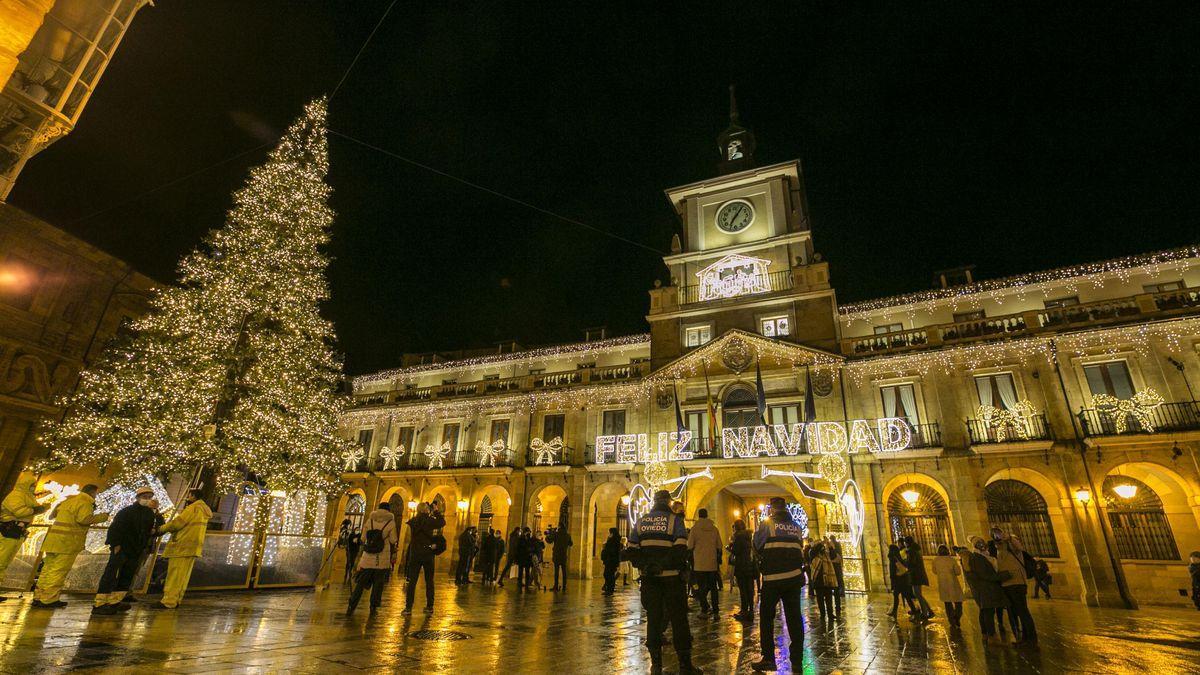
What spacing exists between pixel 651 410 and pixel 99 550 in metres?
17.2

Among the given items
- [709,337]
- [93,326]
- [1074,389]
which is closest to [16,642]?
[93,326]

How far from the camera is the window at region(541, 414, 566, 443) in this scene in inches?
996

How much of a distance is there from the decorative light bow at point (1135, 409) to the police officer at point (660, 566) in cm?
1839

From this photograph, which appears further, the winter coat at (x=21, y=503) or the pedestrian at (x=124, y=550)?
the winter coat at (x=21, y=503)

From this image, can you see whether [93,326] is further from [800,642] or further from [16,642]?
[800,642]

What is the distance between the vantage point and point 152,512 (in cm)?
803

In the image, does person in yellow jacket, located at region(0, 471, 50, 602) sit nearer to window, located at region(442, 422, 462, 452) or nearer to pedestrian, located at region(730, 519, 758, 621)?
pedestrian, located at region(730, 519, 758, 621)

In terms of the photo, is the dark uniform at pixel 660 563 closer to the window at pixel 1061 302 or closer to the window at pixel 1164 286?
the window at pixel 1061 302

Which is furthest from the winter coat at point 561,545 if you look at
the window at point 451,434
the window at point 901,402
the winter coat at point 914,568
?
the window at point 451,434

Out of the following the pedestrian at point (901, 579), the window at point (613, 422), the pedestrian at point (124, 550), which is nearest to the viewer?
the pedestrian at point (124, 550)

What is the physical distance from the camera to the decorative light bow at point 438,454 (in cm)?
2662

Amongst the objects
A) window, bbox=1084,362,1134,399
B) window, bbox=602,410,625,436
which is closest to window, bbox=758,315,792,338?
window, bbox=602,410,625,436

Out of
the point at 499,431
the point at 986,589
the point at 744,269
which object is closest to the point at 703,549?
the point at 986,589

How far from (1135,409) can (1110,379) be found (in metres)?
1.43
